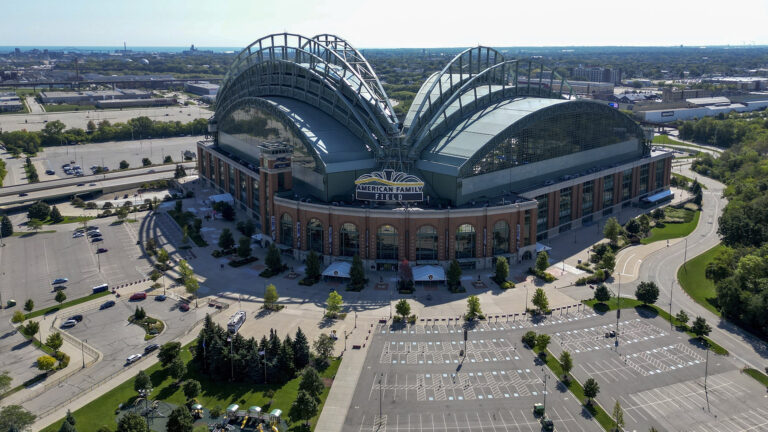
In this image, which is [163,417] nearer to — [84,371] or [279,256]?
[84,371]

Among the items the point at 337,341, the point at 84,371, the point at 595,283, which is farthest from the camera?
the point at 595,283

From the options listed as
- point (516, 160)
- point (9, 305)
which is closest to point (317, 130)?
point (516, 160)

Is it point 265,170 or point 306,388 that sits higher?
point 265,170

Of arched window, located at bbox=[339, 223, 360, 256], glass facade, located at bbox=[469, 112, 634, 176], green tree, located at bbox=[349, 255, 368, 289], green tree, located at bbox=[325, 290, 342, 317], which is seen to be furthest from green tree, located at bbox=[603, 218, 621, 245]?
green tree, located at bbox=[325, 290, 342, 317]

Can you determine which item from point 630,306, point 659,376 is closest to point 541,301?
point 630,306

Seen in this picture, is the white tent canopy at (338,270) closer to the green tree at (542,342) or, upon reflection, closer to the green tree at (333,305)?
the green tree at (333,305)
